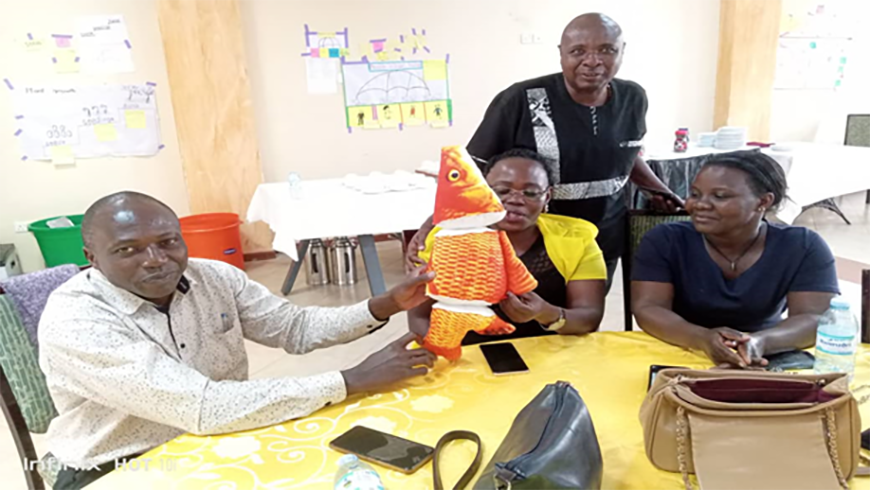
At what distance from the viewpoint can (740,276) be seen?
160cm

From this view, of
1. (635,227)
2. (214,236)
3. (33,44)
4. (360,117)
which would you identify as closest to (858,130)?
Result: (360,117)

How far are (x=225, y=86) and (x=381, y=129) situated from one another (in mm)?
1384

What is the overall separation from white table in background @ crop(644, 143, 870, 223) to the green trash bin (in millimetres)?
4370

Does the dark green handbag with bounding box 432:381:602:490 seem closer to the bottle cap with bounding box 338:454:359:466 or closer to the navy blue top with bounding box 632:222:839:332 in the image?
the bottle cap with bounding box 338:454:359:466

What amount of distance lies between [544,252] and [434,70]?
4.01 meters

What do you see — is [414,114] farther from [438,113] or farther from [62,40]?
[62,40]

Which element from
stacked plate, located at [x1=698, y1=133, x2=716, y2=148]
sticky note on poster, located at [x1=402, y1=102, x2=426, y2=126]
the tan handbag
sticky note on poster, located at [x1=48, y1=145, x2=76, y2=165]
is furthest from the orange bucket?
stacked plate, located at [x1=698, y1=133, x2=716, y2=148]

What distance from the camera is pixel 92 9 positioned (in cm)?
451

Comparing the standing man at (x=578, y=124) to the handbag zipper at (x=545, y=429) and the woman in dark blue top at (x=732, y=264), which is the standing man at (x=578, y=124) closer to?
the woman in dark blue top at (x=732, y=264)

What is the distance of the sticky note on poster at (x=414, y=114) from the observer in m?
5.38

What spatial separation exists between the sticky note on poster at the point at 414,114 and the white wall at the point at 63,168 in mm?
1987

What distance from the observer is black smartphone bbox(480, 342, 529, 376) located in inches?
54.9

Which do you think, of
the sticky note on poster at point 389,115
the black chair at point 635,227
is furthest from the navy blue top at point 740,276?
the sticky note on poster at point 389,115

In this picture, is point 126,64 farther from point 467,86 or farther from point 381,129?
point 467,86
